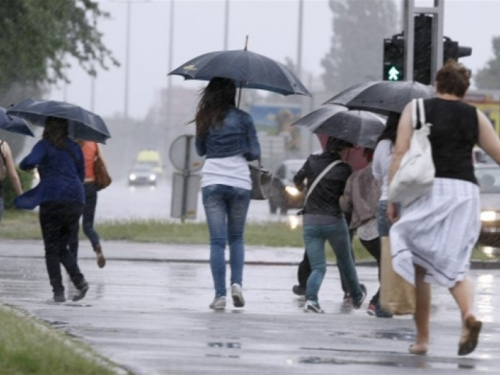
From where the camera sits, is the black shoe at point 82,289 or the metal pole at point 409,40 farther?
the metal pole at point 409,40

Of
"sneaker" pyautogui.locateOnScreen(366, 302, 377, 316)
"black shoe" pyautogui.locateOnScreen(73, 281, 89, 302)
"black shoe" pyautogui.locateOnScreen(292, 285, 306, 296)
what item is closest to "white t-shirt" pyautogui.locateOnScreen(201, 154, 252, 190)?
"sneaker" pyautogui.locateOnScreen(366, 302, 377, 316)

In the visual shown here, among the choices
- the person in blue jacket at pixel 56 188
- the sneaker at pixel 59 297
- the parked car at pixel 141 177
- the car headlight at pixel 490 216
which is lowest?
the parked car at pixel 141 177

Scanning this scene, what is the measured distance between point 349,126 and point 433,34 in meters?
5.75

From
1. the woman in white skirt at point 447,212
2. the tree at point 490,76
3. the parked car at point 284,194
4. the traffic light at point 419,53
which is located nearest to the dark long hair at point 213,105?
the woman in white skirt at point 447,212

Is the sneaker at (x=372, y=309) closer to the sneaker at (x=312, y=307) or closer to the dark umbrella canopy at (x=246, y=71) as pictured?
the sneaker at (x=312, y=307)

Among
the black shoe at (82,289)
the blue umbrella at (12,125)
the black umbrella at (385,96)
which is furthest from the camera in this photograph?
the blue umbrella at (12,125)

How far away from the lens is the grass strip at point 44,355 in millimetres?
8289

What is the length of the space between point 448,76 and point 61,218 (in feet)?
16.8

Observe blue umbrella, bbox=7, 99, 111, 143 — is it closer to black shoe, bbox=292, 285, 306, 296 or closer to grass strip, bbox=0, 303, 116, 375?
black shoe, bbox=292, 285, 306, 296

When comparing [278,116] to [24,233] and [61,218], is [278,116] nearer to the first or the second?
[24,233]

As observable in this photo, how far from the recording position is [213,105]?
1327 centimetres

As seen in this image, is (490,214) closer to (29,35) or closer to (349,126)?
(29,35)

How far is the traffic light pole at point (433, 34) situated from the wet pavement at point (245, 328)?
7.98ft

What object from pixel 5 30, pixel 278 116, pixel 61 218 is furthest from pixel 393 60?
pixel 278 116
